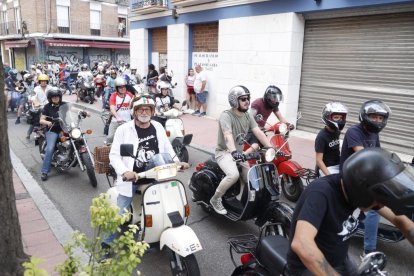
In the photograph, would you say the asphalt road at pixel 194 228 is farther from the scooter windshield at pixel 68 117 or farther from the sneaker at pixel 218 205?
the scooter windshield at pixel 68 117

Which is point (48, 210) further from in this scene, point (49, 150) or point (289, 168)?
point (289, 168)

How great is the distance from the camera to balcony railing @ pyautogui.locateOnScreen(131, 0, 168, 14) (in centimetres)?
1575

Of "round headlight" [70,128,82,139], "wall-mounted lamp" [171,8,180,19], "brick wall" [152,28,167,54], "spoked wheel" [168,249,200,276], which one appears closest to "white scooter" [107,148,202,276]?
"spoked wheel" [168,249,200,276]

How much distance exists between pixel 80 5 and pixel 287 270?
119ft

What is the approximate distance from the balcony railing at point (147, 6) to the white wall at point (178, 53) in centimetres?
97

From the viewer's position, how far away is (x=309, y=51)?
10.4 m

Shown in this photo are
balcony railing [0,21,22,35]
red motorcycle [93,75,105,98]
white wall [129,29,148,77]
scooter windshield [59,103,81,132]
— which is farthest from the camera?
balcony railing [0,21,22,35]

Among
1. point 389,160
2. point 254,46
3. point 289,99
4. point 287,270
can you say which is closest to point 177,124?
point 289,99

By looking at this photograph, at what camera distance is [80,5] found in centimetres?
3394

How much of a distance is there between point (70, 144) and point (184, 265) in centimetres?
429

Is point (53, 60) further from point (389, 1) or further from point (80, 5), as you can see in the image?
point (389, 1)

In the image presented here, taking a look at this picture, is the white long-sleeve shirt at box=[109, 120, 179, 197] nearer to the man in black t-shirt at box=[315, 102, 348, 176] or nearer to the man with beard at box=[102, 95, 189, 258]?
the man with beard at box=[102, 95, 189, 258]

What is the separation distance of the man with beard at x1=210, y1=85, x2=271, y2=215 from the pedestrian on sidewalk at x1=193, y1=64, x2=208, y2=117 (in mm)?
8627

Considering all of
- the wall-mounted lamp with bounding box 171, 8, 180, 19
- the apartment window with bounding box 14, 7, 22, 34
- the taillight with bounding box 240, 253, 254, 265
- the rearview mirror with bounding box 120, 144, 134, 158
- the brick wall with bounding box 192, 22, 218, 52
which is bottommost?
the taillight with bounding box 240, 253, 254, 265
